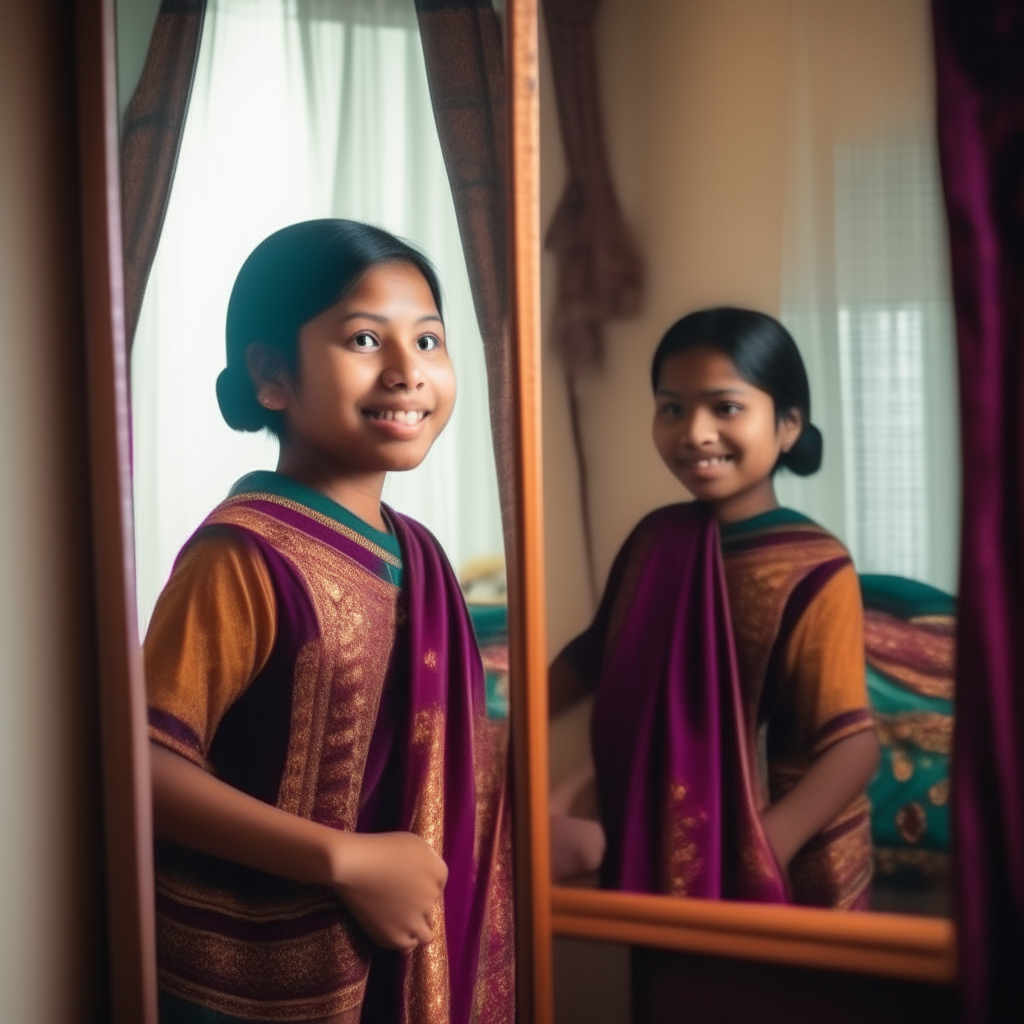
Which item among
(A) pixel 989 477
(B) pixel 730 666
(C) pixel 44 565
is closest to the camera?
(A) pixel 989 477

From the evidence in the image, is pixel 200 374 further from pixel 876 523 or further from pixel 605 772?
pixel 876 523

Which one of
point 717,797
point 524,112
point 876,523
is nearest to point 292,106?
point 524,112

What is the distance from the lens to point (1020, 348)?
106cm

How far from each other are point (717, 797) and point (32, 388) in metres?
0.90

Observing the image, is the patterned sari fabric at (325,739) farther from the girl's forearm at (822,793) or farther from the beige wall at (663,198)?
the girl's forearm at (822,793)

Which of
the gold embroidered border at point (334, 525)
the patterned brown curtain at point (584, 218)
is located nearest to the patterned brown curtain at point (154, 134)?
the gold embroidered border at point (334, 525)

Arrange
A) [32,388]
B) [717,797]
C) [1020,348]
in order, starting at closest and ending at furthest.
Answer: [1020,348], [717,797], [32,388]

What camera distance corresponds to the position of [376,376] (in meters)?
1.21

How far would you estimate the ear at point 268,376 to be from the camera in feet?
4.05

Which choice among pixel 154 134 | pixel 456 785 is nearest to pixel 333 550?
pixel 456 785

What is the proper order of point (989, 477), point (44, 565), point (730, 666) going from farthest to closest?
point (44, 565), point (730, 666), point (989, 477)

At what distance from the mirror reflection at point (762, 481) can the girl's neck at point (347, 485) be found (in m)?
0.20

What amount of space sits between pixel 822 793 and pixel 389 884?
18.4 inches

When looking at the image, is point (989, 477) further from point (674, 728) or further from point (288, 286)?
point (288, 286)
